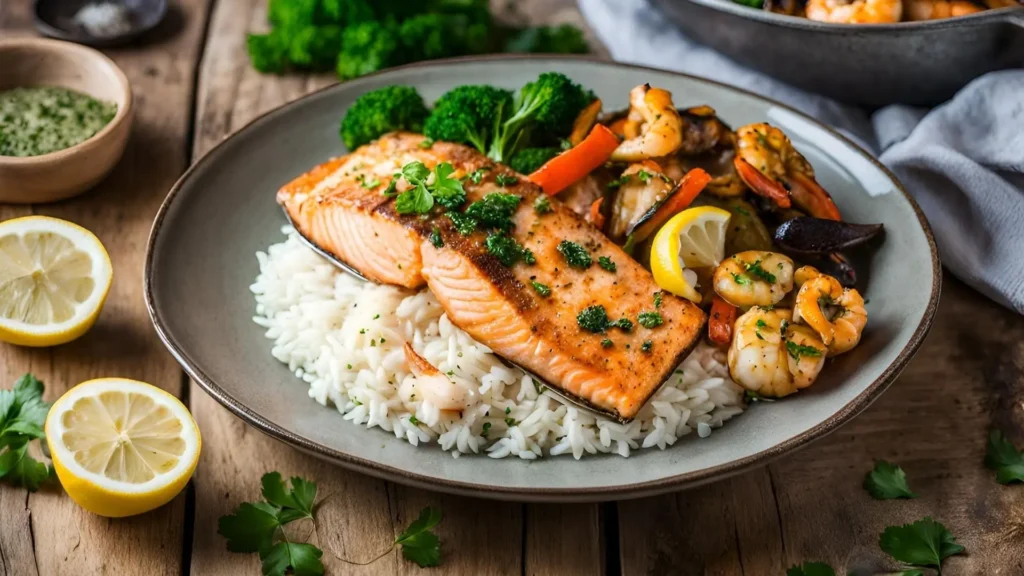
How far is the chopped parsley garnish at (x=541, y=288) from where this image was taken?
132 inches

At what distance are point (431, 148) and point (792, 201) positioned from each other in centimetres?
143

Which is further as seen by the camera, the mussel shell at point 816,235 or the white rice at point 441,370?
the mussel shell at point 816,235

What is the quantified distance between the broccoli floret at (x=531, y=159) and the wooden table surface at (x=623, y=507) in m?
1.39

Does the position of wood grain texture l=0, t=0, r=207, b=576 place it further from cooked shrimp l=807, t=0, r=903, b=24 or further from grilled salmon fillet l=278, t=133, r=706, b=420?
cooked shrimp l=807, t=0, r=903, b=24

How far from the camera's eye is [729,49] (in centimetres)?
479

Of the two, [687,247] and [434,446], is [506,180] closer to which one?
[687,247]

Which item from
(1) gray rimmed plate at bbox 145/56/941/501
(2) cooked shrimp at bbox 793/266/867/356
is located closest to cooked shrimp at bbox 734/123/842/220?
(1) gray rimmed plate at bbox 145/56/941/501

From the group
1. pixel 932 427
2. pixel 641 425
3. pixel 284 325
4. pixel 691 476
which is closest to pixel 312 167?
pixel 284 325

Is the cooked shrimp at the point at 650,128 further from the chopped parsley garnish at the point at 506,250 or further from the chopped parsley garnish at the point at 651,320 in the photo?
the chopped parsley garnish at the point at 651,320

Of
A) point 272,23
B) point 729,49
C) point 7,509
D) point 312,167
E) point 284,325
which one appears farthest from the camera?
point 272,23

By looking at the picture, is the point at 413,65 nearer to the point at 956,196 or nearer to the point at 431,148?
the point at 431,148

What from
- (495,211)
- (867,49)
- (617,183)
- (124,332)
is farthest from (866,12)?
(124,332)

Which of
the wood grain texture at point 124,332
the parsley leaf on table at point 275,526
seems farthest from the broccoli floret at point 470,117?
the parsley leaf on table at point 275,526

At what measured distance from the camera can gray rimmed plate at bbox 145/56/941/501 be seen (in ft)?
9.89
